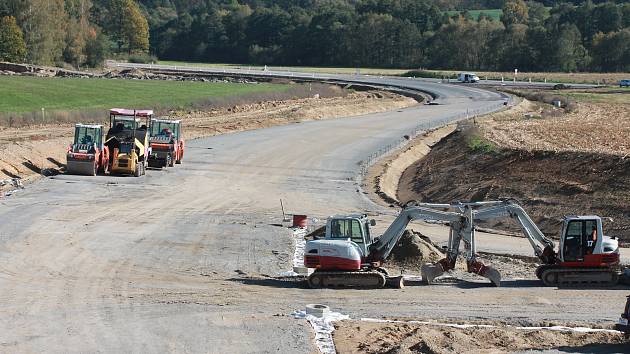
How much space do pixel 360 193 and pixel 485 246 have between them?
13.7m

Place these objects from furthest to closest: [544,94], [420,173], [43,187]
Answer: [544,94], [420,173], [43,187]

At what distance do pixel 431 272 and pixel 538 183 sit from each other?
1727cm

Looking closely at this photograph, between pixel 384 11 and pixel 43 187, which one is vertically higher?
pixel 384 11

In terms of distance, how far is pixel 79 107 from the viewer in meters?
77.8

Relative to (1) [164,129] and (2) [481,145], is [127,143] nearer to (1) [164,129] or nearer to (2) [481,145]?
(1) [164,129]

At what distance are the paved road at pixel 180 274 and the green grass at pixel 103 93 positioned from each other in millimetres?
30883

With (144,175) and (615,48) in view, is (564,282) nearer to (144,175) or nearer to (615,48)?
(144,175)

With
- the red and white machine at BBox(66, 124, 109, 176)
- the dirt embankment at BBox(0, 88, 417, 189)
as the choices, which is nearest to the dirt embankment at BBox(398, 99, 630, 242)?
the red and white machine at BBox(66, 124, 109, 176)

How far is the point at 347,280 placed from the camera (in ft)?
86.1

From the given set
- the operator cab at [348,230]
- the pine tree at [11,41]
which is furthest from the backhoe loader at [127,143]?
the pine tree at [11,41]

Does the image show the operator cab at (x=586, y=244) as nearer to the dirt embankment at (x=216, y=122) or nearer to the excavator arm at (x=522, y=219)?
the excavator arm at (x=522, y=219)

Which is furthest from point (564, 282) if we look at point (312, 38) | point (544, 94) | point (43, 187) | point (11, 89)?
point (312, 38)

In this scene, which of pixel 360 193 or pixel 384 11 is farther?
pixel 384 11

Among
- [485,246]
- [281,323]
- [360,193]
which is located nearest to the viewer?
[281,323]
